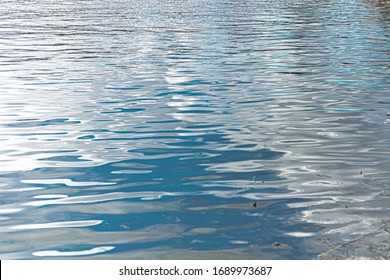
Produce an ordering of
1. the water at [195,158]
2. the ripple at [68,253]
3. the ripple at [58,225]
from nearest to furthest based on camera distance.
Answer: the ripple at [68,253], the water at [195,158], the ripple at [58,225]

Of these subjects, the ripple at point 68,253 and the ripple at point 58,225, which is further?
the ripple at point 58,225

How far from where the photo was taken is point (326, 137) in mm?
12727

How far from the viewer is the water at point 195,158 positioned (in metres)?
7.89

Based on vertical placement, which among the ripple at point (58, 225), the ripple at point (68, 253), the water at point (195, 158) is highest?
the ripple at point (68, 253)

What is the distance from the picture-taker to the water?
7.89 m

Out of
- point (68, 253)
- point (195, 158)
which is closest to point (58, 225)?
point (68, 253)

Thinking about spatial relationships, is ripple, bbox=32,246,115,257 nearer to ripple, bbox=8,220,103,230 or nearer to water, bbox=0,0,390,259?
water, bbox=0,0,390,259

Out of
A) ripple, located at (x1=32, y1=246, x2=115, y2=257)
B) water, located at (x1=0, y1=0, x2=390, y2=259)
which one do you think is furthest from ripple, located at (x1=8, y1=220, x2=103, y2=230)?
ripple, located at (x1=32, y1=246, x2=115, y2=257)

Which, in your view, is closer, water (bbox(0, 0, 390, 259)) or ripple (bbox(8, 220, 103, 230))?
water (bbox(0, 0, 390, 259))

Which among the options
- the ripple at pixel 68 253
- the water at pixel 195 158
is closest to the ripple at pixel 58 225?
the water at pixel 195 158

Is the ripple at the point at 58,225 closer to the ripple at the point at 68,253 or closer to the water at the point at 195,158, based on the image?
the water at the point at 195,158

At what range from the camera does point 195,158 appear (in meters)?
11.4
